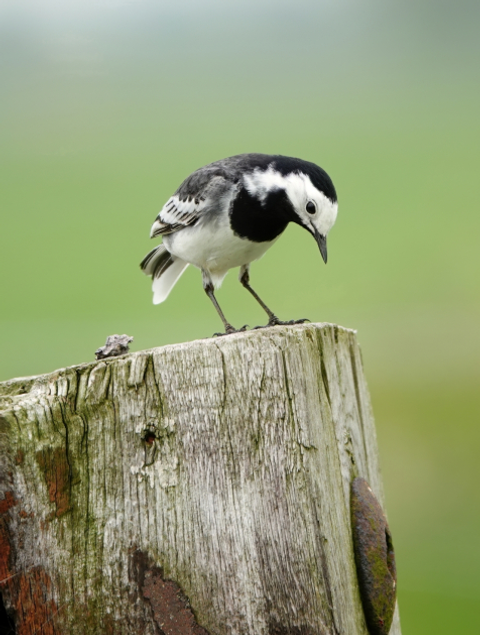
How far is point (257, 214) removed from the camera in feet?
14.4

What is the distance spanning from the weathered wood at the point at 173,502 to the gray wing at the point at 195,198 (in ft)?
7.63

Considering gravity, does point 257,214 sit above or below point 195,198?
below

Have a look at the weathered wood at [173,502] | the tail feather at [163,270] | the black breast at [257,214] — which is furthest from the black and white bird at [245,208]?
the weathered wood at [173,502]

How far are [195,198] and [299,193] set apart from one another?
0.77 metres

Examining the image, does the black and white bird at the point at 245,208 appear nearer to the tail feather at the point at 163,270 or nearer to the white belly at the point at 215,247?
the white belly at the point at 215,247

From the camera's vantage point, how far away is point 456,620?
21.2 feet

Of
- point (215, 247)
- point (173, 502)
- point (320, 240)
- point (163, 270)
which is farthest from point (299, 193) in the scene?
point (173, 502)

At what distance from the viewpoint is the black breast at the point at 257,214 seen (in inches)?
171

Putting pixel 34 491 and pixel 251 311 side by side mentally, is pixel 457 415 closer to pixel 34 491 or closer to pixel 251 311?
pixel 251 311

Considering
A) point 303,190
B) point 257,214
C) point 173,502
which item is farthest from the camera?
point 257,214

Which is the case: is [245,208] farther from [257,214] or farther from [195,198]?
[195,198]

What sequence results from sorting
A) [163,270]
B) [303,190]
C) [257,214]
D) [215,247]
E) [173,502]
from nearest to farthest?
[173,502]
[303,190]
[257,214]
[215,247]
[163,270]

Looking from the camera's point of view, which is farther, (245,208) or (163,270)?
(163,270)

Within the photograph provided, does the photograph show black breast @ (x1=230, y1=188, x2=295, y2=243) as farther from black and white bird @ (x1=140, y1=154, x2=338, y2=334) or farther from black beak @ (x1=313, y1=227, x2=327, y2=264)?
black beak @ (x1=313, y1=227, x2=327, y2=264)
